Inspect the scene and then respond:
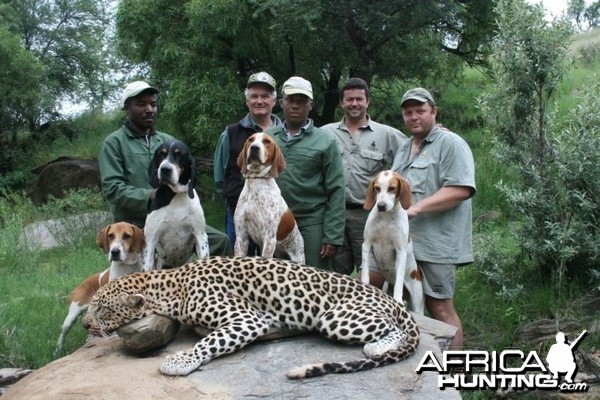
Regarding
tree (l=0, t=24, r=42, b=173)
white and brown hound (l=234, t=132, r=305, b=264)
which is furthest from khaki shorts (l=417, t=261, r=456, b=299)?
tree (l=0, t=24, r=42, b=173)

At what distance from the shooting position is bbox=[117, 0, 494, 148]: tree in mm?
11984

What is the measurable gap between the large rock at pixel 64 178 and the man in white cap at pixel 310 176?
11380 mm

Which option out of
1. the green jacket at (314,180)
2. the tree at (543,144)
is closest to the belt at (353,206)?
the green jacket at (314,180)

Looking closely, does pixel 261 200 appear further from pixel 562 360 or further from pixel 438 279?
pixel 562 360

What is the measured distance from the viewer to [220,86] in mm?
12570

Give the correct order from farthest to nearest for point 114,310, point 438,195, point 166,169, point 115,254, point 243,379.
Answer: point 438,195, point 115,254, point 166,169, point 114,310, point 243,379

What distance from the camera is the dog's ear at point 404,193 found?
4957 millimetres

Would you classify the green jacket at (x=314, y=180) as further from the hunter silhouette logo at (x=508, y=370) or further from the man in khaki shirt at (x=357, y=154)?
the hunter silhouette logo at (x=508, y=370)

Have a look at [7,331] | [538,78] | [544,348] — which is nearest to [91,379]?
[7,331]

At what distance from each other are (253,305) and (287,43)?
916 centimetres

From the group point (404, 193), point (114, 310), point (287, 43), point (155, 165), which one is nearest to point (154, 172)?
point (155, 165)

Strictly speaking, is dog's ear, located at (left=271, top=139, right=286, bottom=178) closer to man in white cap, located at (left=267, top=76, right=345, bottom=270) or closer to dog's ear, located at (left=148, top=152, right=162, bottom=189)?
man in white cap, located at (left=267, top=76, right=345, bottom=270)

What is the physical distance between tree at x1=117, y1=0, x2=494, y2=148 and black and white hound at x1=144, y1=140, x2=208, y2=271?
22.7 ft

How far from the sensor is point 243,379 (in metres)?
4.17
